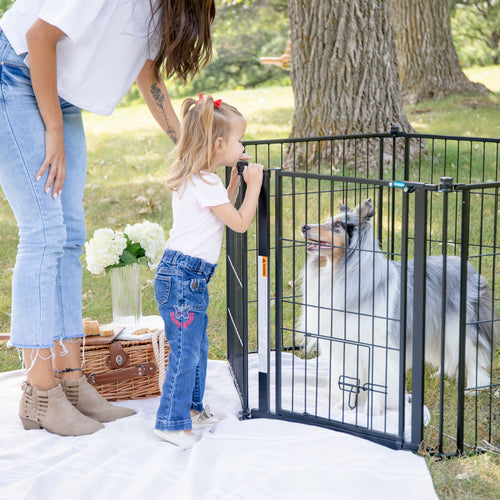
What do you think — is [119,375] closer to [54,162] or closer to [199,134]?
[54,162]

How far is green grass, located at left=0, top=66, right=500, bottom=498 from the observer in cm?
A: 261

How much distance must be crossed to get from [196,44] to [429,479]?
189cm

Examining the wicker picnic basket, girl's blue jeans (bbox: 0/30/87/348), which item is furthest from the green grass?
the wicker picnic basket

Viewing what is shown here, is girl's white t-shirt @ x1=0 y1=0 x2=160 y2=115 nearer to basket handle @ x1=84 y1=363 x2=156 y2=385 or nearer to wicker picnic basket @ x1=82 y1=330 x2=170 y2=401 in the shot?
wicker picnic basket @ x1=82 y1=330 x2=170 y2=401

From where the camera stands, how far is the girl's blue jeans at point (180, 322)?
2717 millimetres

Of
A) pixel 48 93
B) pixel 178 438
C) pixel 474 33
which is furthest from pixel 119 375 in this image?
pixel 474 33

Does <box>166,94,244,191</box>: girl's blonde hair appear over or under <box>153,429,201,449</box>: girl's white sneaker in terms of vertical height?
over

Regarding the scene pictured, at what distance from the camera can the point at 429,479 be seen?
2.44 m

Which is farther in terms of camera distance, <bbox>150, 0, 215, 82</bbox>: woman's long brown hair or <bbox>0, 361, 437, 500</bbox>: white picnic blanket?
<bbox>150, 0, 215, 82</bbox>: woman's long brown hair

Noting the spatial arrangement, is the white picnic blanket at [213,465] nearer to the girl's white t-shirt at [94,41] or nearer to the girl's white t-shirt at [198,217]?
the girl's white t-shirt at [198,217]

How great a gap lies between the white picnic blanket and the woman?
158 mm

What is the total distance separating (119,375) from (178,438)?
51 cm

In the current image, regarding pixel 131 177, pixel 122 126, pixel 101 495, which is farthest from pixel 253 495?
pixel 122 126

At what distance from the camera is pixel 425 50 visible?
1004 cm
